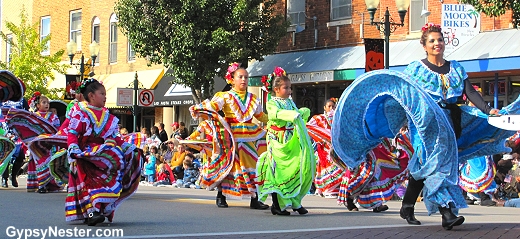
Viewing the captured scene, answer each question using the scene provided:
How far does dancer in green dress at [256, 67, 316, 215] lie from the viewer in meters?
10.1

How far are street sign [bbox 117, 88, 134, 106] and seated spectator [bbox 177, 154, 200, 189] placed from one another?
7148 mm

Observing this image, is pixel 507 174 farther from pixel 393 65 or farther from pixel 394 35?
pixel 394 35

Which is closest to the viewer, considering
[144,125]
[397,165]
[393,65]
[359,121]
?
[359,121]

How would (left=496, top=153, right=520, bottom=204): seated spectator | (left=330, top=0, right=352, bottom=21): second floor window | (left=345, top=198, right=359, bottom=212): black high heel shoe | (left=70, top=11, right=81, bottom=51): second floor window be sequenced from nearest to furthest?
(left=345, top=198, right=359, bottom=212): black high heel shoe, (left=496, top=153, right=520, bottom=204): seated spectator, (left=330, top=0, right=352, bottom=21): second floor window, (left=70, top=11, right=81, bottom=51): second floor window

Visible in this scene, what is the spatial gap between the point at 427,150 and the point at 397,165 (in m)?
3.44

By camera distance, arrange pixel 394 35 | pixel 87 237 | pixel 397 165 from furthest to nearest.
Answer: pixel 394 35
pixel 397 165
pixel 87 237

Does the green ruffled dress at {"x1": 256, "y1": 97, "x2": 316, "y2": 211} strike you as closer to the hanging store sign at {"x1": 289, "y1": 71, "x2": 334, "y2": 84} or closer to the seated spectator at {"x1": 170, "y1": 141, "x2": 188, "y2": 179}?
the seated spectator at {"x1": 170, "y1": 141, "x2": 188, "y2": 179}

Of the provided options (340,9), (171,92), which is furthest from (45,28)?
(340,9)

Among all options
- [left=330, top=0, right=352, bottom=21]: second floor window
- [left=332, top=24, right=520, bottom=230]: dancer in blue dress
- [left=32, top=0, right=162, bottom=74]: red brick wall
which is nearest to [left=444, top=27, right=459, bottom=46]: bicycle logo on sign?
[left=330, top=0, right=352, bottom=21]: second floor window

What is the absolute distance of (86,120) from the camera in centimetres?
869

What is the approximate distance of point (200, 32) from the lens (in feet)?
78.2

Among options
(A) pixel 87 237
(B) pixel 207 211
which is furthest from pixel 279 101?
(A) pixel 87 237

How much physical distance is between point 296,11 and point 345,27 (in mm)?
2296

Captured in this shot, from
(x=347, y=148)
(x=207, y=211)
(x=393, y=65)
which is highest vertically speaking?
(x=393, y=65)
